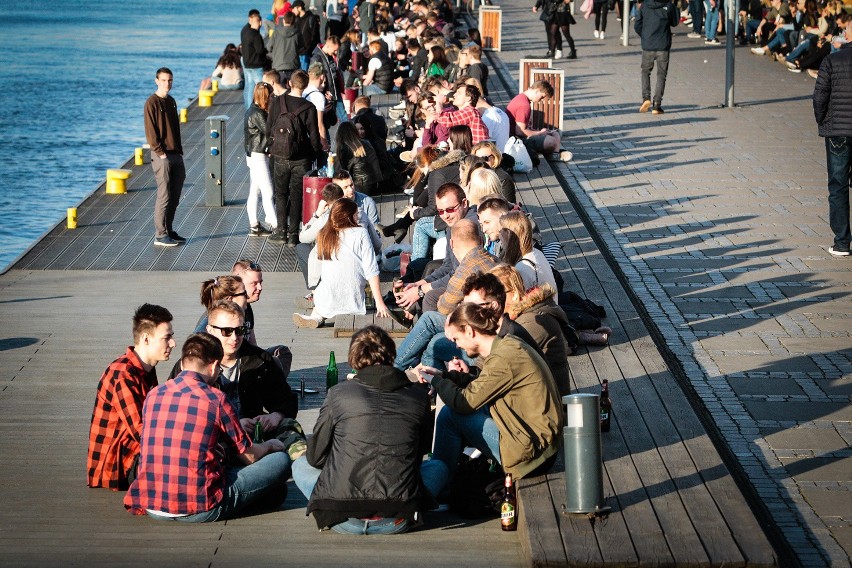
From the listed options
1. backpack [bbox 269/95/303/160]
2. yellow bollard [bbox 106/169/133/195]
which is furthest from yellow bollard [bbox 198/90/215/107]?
backpack [bbox 269/95/303/160]

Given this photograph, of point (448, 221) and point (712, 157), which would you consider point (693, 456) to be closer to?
point (448, 221)

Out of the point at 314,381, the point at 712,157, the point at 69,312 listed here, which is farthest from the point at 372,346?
the point at 712,157

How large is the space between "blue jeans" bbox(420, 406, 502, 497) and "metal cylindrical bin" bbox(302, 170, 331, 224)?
663cm

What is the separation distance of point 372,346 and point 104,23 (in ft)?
292

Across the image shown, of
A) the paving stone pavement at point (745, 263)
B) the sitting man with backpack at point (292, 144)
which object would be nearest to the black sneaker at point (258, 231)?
the sitting man with backpack at point (292, 144)

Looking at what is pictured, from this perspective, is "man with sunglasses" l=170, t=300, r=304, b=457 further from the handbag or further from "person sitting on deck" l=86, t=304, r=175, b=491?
the handbag

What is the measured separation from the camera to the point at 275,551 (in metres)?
6.83

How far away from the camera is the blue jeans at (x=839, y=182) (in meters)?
13.0

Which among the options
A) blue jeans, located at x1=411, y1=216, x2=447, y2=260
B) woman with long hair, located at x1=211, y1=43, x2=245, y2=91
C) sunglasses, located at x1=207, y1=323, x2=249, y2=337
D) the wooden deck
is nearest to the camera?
the wooden deck

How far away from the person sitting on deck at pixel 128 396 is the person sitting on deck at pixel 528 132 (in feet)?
35.8

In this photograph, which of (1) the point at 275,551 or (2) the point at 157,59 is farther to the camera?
(2) the point at 157,59

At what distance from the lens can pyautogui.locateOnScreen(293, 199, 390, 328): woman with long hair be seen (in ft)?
36.1

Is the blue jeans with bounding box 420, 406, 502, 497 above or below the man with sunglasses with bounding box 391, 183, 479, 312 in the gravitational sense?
below

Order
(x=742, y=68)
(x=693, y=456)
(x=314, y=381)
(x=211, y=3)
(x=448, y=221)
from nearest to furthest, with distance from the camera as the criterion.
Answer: (x=693, y=456)
(x=314, y=381)
(x=448, y=221)
(x=742, y=68)
(x=211, y=3)
